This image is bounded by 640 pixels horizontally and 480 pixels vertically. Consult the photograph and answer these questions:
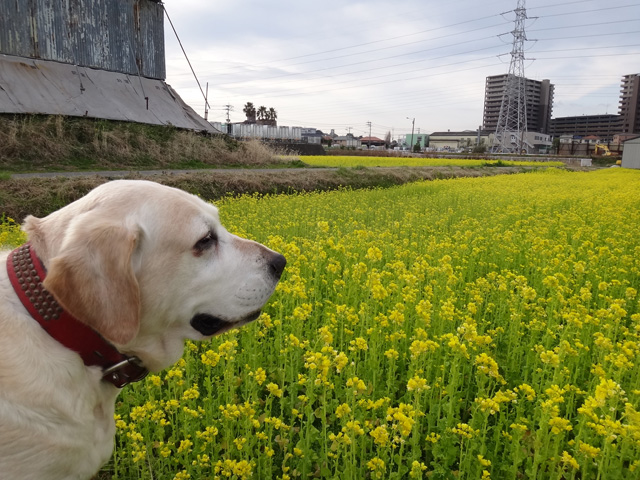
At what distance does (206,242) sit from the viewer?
7.30 ft

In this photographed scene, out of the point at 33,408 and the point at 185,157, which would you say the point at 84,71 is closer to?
the point at 185,157

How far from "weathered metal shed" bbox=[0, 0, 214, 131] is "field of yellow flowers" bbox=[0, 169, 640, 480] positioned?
15.3 metres

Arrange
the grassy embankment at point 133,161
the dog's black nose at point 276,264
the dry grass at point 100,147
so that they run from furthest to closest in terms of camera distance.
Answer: the dry grass at point 100,147, the grassy embankment at point 133,161, the dog's black nose at point 276,264

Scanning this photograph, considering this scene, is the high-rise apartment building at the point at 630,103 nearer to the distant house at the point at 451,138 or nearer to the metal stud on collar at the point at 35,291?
the distant house at the point at 451,138

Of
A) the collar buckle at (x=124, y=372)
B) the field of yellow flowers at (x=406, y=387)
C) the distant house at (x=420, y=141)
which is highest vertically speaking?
the distant house at (x=420, y=141)

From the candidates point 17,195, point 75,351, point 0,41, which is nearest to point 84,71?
point 0,41

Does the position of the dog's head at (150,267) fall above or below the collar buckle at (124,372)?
above

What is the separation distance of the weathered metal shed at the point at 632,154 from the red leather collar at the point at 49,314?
196 feet

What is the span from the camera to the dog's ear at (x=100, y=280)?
5.57 ft

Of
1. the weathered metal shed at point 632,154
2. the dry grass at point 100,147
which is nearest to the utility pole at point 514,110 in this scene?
the weathered metal shed at point 632,154

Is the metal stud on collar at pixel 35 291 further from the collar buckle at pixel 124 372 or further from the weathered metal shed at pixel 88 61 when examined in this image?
the weathered metal shed at pixel 88 61

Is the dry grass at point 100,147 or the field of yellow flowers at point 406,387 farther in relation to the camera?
the dry grass at point 100,147

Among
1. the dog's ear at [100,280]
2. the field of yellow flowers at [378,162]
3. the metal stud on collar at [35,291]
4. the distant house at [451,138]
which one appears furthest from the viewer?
the distant house at [451,138]

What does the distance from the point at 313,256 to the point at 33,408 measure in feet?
13.5
